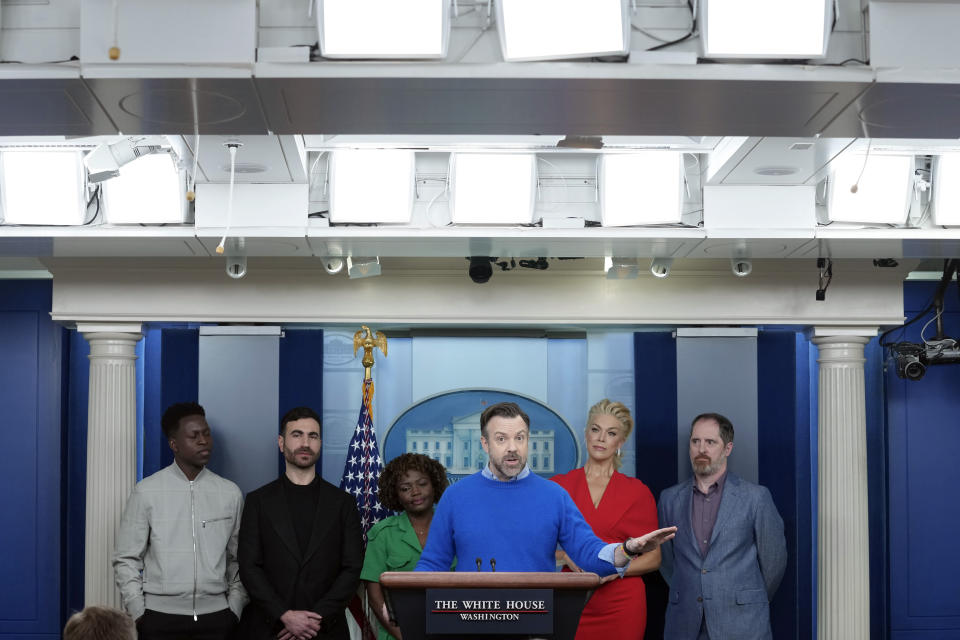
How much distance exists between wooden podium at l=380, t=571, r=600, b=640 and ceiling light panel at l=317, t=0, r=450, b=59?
143cm

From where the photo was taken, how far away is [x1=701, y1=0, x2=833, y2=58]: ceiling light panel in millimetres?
2998

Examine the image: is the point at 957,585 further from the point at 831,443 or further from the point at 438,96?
the point at 438,96

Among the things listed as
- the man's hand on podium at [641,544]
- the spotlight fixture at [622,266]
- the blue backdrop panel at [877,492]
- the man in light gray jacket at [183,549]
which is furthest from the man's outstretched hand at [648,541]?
the blue backdrop panel at [877,492]

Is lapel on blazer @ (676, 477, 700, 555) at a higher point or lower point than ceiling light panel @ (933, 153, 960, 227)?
lower

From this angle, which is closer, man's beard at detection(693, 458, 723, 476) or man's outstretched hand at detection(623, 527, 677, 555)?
man's outstretched hand at detection(623, 527, 677, 555)

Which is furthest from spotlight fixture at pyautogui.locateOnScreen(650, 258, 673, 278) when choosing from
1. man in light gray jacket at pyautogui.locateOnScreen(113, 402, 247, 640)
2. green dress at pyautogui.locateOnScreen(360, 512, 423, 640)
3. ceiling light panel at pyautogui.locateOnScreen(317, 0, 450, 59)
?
ceiling light panel at pyautogui.locateOnScreen(317, 0, 450, 59)

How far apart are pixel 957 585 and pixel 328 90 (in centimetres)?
532

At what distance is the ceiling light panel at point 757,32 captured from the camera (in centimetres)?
300

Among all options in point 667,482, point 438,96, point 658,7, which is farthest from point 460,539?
point 667,482

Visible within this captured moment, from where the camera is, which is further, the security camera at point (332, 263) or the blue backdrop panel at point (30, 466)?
the blue backdrop panel at point (30, 466)

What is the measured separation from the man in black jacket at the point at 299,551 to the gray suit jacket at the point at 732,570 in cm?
150

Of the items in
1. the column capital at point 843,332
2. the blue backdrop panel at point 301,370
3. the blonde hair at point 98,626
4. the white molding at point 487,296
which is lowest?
the blonde hair at point 98,626

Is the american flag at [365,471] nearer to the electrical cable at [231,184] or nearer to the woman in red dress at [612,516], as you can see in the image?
the woman in red dress at [612,516]

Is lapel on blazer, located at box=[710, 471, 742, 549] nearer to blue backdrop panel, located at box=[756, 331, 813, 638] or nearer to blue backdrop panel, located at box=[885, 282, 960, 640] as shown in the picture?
blue backdrop panel, located at box=[756, 331, 813, 638]
